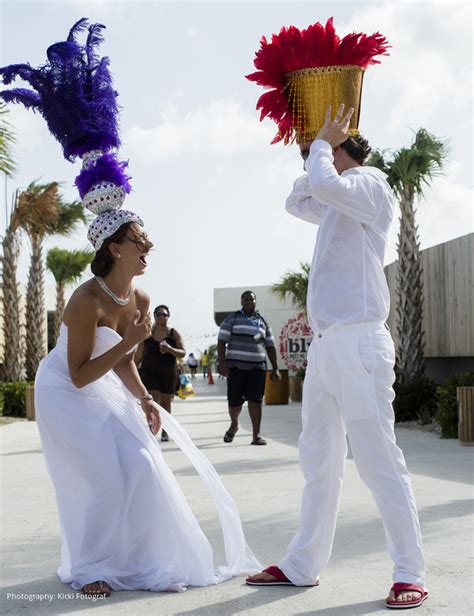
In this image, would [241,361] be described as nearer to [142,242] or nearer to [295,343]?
[142,242]

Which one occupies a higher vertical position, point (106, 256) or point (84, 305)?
point (106, 256)

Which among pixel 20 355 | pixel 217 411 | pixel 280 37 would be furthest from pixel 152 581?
pixel 20 355

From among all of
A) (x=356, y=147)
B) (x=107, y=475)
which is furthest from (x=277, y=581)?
(x=356, y=147)

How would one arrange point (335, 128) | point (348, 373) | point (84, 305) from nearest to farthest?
point (348, 373)
point (335, 128)
point (84, 305)

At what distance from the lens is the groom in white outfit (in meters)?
3.98

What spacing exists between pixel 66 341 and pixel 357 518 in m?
2.48

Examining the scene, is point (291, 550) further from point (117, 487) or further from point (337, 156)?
point (337, 156)

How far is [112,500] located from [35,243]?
71.2 feet

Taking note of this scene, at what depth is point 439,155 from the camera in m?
16.0

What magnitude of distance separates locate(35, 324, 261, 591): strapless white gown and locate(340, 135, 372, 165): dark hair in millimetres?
1450

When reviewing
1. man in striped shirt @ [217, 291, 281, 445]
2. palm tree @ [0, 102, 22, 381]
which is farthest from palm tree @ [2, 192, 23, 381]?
man in striped shirt @ [217, 291, 281, 445]

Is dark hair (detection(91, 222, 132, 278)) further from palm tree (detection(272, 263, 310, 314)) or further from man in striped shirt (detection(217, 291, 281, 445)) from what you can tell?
palm tree (detection(272, 263, 310, 314))

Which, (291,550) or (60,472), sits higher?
(60,472)

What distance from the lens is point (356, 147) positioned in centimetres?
435
